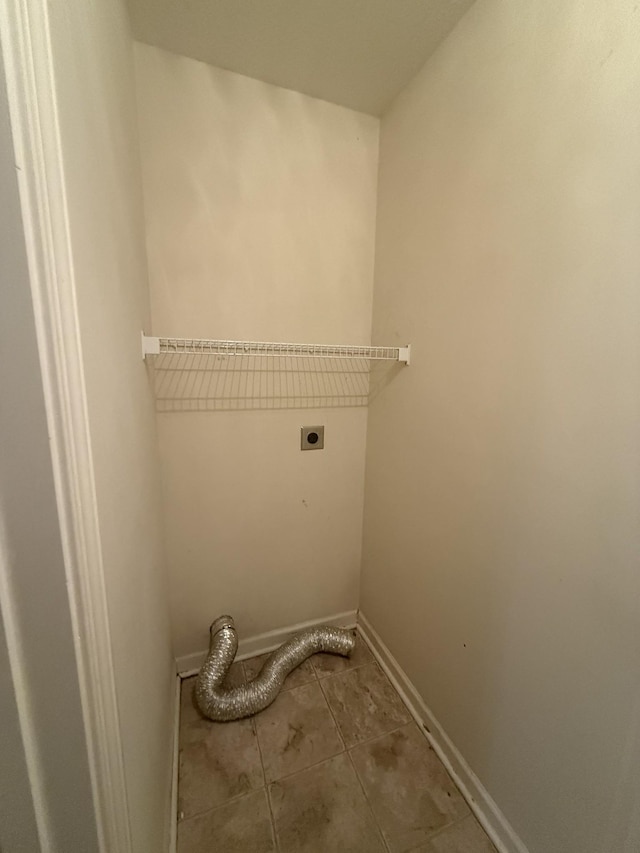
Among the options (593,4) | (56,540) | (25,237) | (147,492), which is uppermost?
(593,4)

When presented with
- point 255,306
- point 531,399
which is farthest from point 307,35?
point 531,399

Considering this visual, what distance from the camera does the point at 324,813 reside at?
3.35 feet

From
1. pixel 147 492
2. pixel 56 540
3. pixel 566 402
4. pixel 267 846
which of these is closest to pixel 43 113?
pixel 56 540

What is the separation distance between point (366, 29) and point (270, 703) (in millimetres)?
2544

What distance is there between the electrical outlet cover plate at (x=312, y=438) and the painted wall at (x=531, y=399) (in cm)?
45

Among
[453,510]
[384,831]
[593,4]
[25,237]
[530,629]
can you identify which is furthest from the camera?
[453,510]

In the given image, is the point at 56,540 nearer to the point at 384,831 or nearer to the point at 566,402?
the point at 566,402

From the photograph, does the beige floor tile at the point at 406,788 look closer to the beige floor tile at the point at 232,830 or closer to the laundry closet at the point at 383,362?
the laundry closet at the point at 383,362

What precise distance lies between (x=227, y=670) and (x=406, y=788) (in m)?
0.78

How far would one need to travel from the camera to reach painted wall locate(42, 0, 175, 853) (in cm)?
44

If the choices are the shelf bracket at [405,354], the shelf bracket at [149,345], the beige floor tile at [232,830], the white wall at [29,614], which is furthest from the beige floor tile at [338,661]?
the shelf bracket at [149,345]

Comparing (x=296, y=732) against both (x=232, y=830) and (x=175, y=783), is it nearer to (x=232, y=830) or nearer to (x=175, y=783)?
(x=232, y=830)

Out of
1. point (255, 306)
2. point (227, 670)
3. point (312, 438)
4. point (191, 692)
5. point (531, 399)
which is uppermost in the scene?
point (255, 306)

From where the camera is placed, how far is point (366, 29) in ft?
3.30
